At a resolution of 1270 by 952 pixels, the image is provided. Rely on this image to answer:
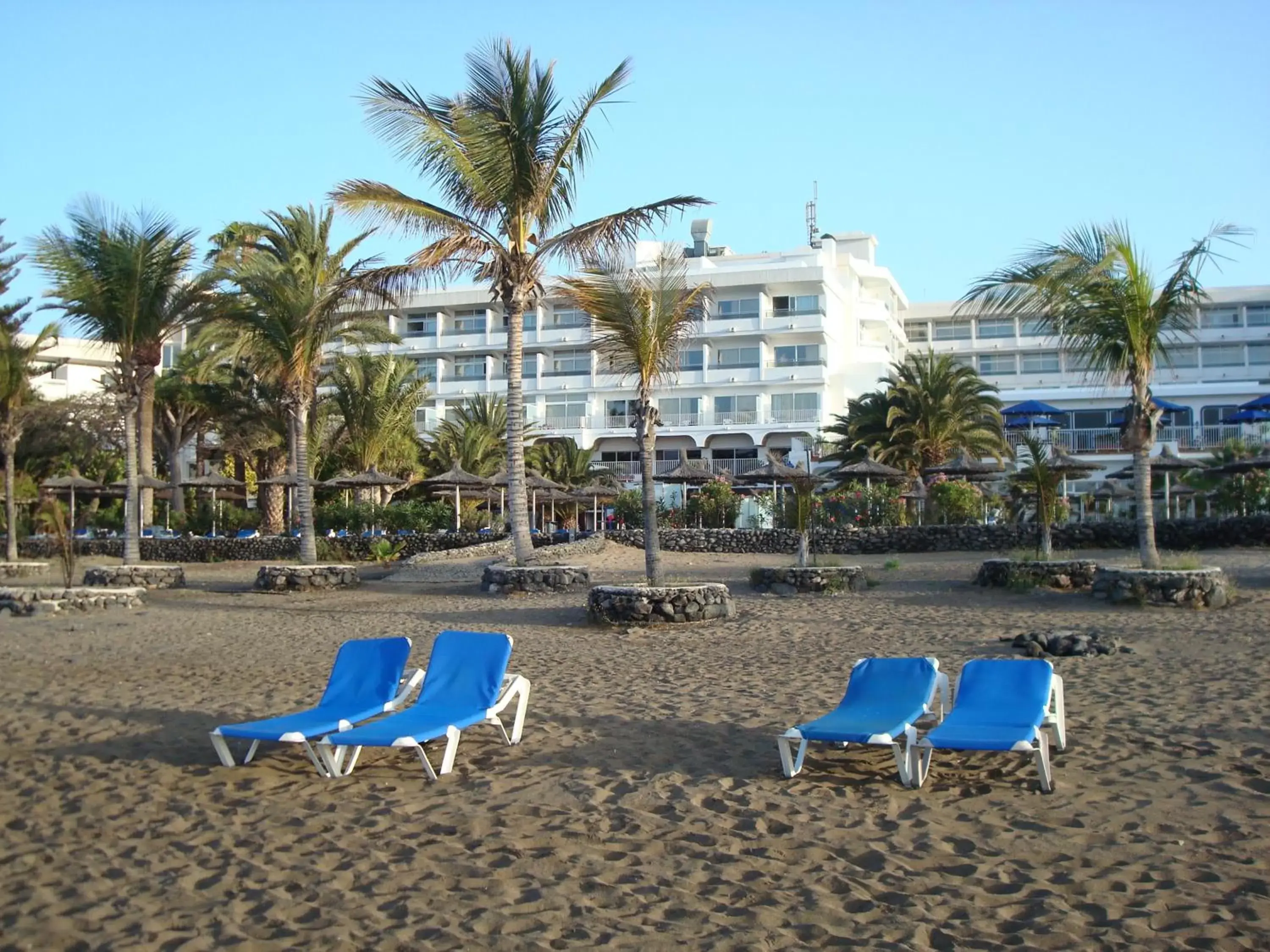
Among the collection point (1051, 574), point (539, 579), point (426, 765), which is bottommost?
point (426, 765)

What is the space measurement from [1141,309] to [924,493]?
14508mm

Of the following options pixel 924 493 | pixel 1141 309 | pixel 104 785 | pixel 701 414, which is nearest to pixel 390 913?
pixel 104 785

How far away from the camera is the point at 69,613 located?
17359 millimetres

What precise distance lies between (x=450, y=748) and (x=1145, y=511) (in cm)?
1173

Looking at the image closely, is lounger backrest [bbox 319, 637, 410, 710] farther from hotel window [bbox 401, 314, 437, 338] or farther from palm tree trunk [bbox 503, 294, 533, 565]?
hotel window [bbox 401, 314, 437, 338]

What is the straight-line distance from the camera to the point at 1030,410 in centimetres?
3703

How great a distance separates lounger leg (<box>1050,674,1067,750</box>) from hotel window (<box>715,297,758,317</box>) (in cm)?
4441

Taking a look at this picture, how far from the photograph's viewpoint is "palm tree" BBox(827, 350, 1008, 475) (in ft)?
115

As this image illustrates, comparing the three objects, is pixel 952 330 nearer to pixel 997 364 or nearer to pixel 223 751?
pixel 997 364

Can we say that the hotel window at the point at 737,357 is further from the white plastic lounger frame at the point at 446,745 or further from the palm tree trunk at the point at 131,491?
the white plastic lounger frame at the point at 446,745

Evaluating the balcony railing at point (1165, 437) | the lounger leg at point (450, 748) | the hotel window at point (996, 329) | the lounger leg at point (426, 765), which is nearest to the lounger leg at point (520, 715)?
the lounger leg at point (450, 748)

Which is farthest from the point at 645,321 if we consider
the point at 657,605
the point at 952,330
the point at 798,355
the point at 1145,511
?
the point at 952,330

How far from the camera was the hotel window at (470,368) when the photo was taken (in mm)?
54531

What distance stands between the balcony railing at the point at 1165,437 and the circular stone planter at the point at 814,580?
88.3ft
